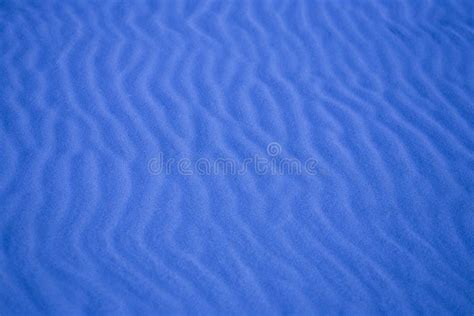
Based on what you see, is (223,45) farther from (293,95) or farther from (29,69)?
(29,69)

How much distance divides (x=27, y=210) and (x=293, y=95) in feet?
7.10

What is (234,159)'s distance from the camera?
3.06 metres

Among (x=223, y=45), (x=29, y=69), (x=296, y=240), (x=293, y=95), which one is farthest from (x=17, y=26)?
(x=296, y=240)

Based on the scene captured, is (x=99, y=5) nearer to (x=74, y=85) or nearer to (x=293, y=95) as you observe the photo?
(x=74, y=85)

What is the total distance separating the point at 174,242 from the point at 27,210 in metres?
1.00

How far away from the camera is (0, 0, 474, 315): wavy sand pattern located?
249cm

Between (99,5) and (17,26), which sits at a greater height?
(99,5)

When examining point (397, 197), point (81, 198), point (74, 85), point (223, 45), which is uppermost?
point (223, 45)

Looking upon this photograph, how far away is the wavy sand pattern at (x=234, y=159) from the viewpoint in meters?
2.49

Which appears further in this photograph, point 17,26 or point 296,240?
point 17,26

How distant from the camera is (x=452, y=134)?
3199 millimetres

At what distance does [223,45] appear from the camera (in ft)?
13.0

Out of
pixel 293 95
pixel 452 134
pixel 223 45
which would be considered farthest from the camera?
pixel 223 45

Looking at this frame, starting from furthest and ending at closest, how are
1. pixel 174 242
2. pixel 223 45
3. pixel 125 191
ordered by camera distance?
pixel 223 45
pixel 125 191
pixel 174 242
